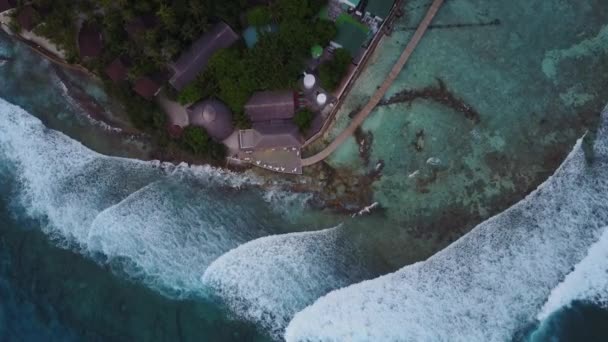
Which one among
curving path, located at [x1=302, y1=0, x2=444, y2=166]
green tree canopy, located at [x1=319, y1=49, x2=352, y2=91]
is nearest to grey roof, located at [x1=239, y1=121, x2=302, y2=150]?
curving path, located at [x1=302, y1=0, x2=444, y2=166]

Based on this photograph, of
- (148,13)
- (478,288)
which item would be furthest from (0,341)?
(478,288)

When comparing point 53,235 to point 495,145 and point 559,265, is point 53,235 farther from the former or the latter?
point 559,265

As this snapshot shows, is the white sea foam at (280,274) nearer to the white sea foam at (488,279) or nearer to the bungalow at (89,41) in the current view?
the white sea foam at (488,279)

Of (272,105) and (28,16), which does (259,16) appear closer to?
(272,105)

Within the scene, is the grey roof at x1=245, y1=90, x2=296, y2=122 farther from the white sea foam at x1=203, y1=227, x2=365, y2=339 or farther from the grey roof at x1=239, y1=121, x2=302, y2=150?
the white sea foam at x1=203, y1=227, x2=365, y2=339

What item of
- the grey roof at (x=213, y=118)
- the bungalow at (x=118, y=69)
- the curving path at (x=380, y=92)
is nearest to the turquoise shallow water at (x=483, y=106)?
the curving path at (x=380, y=92)

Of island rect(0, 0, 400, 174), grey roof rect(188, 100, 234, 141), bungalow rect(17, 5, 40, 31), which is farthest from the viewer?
bungalow rect(17, 5, 40, 31)
